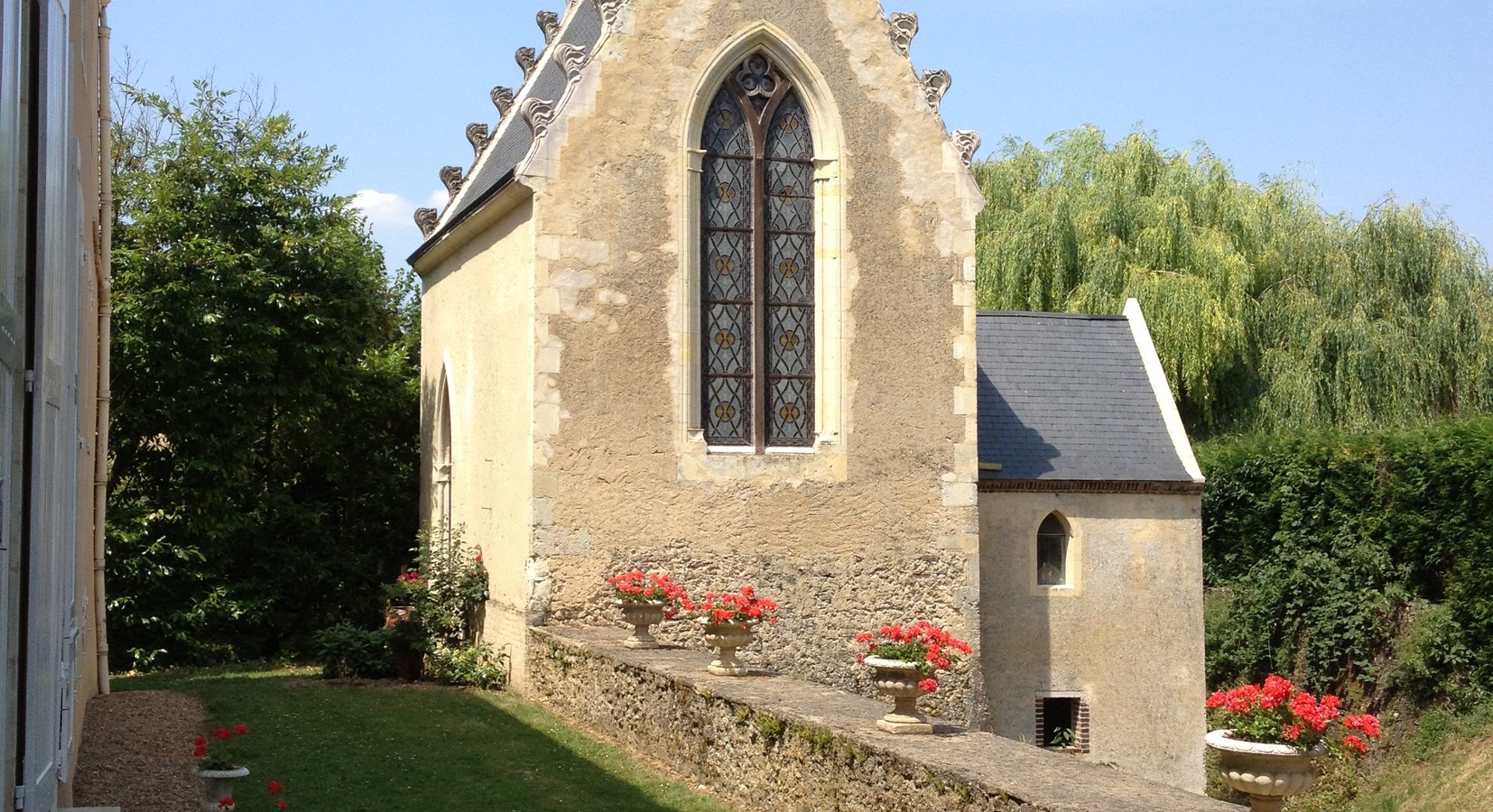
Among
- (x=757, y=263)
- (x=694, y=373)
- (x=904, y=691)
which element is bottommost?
(x=904, y=691)

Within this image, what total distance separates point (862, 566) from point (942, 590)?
89 centimetres

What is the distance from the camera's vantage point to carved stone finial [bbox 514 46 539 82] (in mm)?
19297

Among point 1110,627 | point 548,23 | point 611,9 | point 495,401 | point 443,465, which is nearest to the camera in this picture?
point 611,9

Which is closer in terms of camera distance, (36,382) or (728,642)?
(36,382)

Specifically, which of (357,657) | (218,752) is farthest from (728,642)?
(357,657)

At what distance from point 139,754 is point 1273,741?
7520 mm

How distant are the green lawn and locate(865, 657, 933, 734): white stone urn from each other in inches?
58.0

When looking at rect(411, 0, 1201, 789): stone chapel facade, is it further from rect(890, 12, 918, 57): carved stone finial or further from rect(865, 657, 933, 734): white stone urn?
rect(865, 657, 933, 734): white stone urn

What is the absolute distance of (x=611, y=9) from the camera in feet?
45.1

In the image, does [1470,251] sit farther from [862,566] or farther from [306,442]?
[306,442]

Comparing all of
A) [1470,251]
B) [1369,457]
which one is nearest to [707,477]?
[1369,457]

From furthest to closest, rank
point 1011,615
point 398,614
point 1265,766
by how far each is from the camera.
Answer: point 1011,615 → point 398,614 → point 1265,766

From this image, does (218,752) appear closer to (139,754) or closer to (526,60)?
(139,754)

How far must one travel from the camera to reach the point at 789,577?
45.9 ft
